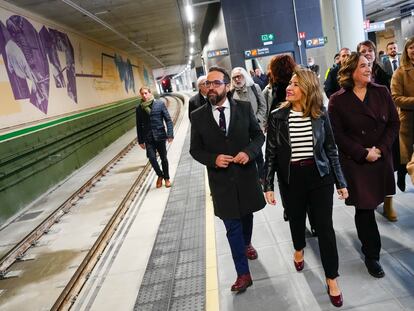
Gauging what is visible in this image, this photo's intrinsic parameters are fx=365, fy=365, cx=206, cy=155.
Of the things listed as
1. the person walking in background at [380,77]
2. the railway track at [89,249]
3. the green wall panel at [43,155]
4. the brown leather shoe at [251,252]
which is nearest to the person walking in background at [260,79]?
the railway track at [89,249]

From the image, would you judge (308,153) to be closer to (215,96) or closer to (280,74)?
(215,96)

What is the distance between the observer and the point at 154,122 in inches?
258

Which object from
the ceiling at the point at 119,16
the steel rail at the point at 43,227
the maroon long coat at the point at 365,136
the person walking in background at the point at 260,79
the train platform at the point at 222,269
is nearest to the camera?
the train platform at the point at 222,269

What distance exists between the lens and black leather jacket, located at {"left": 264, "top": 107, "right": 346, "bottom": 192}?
273 centimetres

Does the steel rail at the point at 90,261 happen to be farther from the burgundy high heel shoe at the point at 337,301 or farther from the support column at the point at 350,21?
the support column at the point at 350,21

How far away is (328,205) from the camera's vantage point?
278 centimetres

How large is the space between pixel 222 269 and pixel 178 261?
0.65 m

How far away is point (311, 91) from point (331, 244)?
1167mm

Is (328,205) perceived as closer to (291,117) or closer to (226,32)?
(291,117)

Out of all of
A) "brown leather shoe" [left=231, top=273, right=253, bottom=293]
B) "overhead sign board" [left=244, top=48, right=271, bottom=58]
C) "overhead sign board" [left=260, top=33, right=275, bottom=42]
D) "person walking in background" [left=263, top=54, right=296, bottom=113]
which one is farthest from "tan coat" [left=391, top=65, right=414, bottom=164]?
"overhead sign board" [left=260, top=33, right=275, bottom=42]

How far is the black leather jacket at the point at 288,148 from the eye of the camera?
2732mm

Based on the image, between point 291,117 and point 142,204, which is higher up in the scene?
point 291,117

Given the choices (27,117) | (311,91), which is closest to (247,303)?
(311,91)

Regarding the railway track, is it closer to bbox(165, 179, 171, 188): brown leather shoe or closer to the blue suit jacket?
bbox(165, 179, 171, 188): brown leather shoe
